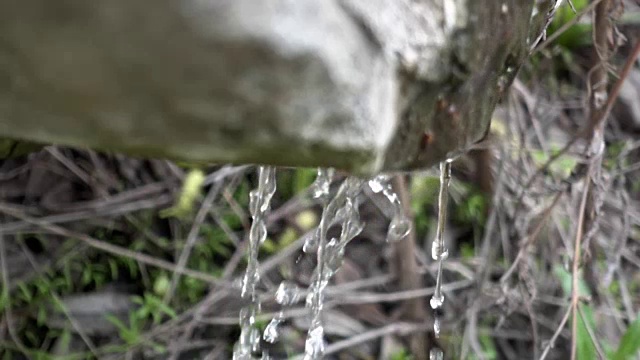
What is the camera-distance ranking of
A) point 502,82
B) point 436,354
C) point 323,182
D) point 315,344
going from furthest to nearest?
point 436,354 < point 315,344 < point 323,182 < point 502,82

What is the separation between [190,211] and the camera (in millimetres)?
1907

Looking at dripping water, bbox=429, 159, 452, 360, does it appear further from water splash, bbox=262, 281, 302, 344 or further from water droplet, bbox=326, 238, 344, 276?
water splash, bbox=262, 281, 302, 344

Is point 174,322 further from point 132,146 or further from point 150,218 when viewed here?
point 132,146

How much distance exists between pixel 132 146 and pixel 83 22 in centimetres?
9

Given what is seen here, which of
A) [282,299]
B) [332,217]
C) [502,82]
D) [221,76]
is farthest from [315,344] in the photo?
[221,76]

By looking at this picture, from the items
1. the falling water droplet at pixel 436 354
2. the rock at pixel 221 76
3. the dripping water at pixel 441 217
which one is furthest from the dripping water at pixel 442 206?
the falling water droplet at pixel 436 354

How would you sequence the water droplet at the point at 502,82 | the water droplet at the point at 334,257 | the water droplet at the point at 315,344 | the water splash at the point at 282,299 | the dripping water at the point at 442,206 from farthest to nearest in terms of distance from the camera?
the water splash at the point at 282,299 < the water droplet at the point at 315,344 < the water droplet at the point at 334,257 < the dripping water at the point at 442,206 < the water droplet at the point at 502,82

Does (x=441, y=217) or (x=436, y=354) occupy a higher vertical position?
(x=441, y=217)

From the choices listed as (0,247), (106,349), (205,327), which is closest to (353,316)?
(205,327)

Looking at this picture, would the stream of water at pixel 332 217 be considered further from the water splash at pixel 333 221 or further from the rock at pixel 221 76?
the rock at pixel 221 76

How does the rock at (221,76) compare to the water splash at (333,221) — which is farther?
the water splash at (333,221)

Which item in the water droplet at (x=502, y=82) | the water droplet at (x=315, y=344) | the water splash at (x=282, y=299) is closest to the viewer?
the water droplet at (x=502, y=82)

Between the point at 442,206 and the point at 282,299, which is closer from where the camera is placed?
the point at 442,206

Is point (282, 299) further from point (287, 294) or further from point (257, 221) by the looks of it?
point (257, 221)
